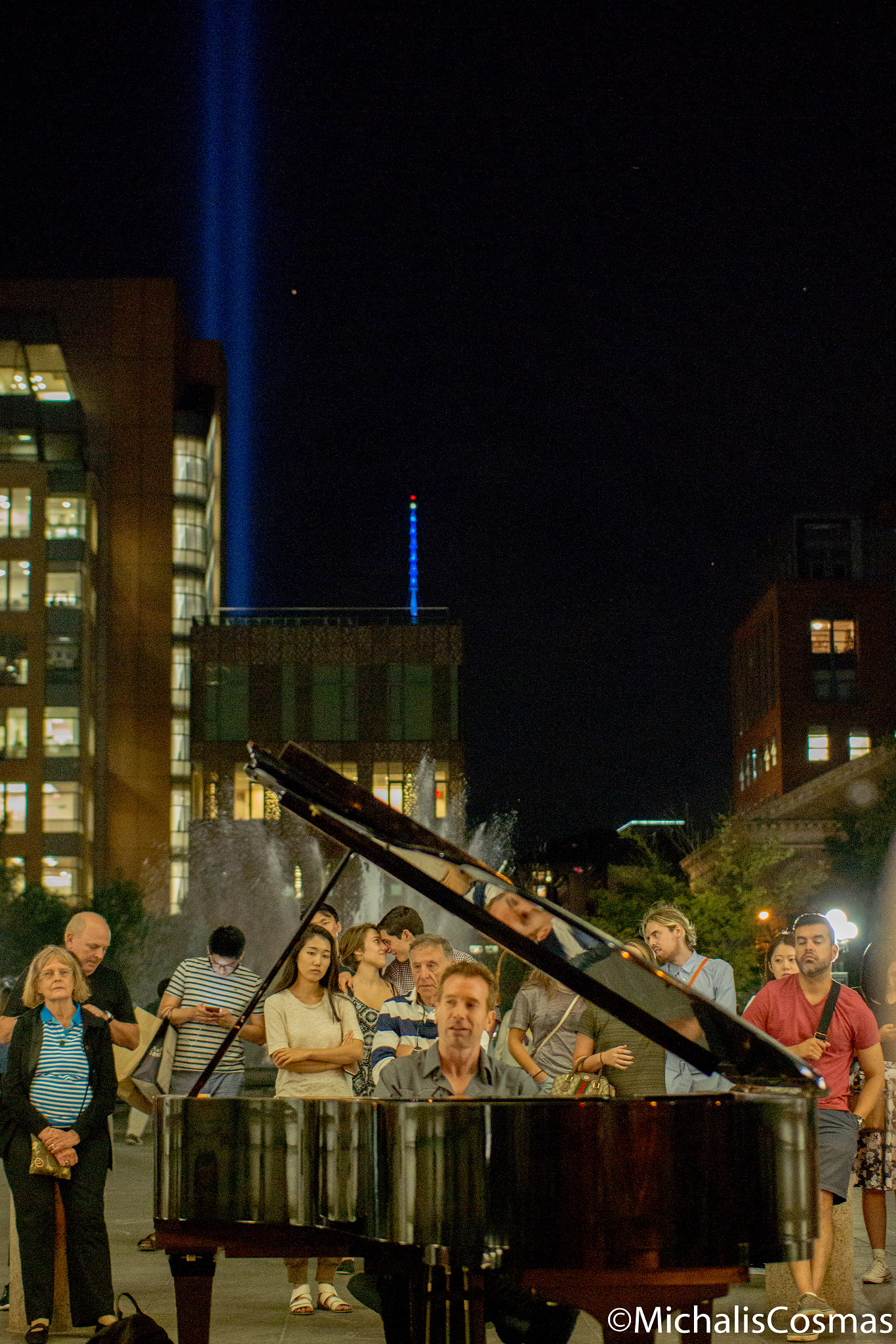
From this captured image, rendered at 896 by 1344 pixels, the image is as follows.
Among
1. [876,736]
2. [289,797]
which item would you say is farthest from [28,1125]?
[876,736]

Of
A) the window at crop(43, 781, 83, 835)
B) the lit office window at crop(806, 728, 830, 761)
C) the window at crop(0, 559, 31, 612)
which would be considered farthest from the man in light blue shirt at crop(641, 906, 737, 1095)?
the lit office window at crop(806, 728, 830, 761)

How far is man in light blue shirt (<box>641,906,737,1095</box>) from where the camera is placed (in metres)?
7.98

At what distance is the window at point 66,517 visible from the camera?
84.8 metres

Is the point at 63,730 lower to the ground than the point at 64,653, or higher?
lower

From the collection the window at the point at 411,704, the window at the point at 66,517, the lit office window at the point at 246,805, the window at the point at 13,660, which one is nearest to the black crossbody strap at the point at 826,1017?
the lit office window at the point at 246,805

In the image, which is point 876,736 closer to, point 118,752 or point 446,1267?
point 118,752

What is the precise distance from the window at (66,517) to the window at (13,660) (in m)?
6.31

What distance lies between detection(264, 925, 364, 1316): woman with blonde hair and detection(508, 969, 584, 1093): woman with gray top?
2.75 feet

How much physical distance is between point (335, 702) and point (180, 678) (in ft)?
69.1

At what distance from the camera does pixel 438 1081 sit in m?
5.74

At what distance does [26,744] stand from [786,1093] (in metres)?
79.7

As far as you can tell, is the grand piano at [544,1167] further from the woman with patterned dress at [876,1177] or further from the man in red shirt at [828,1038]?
the woman with patterned dress at [876,1177]

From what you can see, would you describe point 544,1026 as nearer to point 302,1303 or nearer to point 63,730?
point 302,1303

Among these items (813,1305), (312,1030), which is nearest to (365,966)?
(312,1030)
